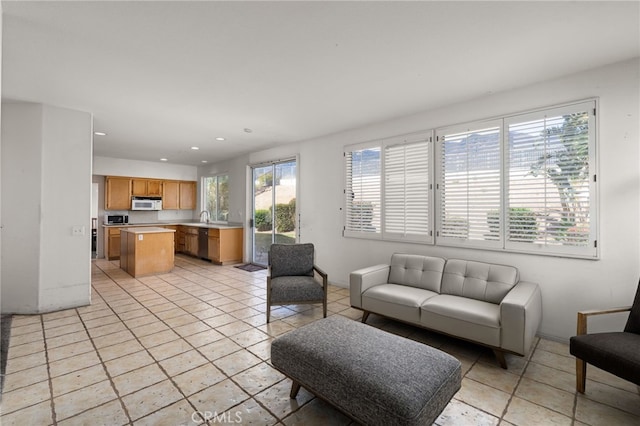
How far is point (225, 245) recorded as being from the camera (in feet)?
22.1

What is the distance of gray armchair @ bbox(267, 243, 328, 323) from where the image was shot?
3.42 meters

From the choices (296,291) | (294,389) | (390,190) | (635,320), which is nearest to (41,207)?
(296,291)

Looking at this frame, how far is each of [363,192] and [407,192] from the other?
30.2 inches

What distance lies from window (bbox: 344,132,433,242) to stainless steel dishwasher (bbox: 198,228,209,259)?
403 centimetres

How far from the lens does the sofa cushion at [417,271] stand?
3312 millimetres

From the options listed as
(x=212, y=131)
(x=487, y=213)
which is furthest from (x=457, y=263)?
(x=212, y=131)

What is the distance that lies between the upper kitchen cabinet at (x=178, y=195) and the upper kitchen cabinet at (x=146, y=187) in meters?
0.15

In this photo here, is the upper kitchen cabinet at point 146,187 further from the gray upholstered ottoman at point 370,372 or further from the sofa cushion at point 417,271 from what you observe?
the gray upholstered ottoman at point 370,372

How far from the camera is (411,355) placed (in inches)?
69.7

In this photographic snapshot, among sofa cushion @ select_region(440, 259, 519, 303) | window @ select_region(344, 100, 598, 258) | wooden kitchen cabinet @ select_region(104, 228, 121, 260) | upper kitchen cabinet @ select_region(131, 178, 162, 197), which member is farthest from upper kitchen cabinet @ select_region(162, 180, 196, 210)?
sofa cushion @ select_region(440, 259, 519, 303)

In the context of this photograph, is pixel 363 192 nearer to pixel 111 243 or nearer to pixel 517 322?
pixel 517 322

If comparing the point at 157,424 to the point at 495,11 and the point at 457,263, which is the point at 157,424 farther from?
the point at 495,11

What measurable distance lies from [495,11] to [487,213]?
2.06 m

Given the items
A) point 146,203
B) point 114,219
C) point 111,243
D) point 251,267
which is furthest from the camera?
point 146,203
